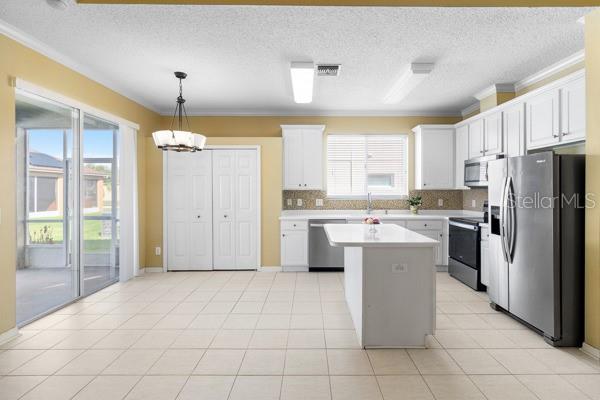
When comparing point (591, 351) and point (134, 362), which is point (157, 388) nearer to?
point (134, 362)

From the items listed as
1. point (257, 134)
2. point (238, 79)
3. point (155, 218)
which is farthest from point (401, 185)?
point (155, 218)

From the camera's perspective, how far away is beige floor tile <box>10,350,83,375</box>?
7.91 feet

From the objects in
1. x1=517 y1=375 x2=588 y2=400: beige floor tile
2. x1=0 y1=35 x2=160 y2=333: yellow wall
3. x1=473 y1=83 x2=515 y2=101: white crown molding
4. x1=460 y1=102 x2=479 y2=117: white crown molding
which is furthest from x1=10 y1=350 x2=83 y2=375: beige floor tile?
x1=460 y1=102 x2=479 y2=117: white crown molding

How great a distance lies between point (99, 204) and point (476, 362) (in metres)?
4.64

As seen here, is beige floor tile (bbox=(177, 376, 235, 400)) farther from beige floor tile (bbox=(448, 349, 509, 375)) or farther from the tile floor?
beige floor tile (bbox=(448, 349, 509, 375))

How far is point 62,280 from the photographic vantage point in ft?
13.0

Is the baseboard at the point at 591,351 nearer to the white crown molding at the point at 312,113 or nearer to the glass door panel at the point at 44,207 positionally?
the white crown molding at the point at 312,113

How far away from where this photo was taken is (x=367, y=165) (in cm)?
603

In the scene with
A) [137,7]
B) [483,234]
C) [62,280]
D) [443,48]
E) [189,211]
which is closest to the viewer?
[137,7]

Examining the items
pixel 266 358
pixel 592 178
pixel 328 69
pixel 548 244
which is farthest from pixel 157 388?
pixel 592 178

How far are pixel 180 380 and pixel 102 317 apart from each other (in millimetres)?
1721

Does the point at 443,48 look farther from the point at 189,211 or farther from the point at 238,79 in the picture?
the point at 189,211

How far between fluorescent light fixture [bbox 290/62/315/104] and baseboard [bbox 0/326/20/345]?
364 cm

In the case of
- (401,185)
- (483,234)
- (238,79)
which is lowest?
(483,234)
